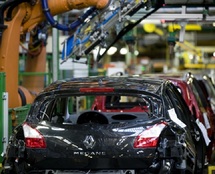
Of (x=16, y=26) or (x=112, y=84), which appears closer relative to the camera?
(x=112, y=84)

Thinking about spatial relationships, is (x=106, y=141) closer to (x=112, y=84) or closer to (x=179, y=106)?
(x=112, y=84)

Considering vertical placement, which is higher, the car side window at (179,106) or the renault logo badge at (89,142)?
the car side window at (179,106)

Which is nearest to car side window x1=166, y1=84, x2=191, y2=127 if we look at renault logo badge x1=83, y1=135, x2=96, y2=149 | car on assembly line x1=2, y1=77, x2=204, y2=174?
car on assembly line x1=2, y1=77, x2=204, y2=174

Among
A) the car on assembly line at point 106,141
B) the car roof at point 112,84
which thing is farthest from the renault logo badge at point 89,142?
the car roof at point 112,84

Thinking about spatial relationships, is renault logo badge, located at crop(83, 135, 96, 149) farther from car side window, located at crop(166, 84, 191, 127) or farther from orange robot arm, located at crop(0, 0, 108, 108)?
orange robot arm, located at crop(0, 0, 108, 108)

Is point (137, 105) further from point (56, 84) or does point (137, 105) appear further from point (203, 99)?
point (56, 84)

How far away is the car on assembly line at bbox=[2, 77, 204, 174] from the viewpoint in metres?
6.18

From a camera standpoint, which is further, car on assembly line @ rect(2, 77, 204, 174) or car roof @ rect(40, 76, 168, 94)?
car roof @ rect(40, 76, 168, 94)

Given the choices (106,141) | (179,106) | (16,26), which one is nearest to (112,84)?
(106,141)

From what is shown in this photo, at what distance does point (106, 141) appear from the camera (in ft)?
20.5

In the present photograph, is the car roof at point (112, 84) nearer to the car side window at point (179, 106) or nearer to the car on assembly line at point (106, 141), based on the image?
the car on assembly line at point (106, 141)

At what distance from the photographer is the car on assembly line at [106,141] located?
618 centimetres

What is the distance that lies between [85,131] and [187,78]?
4657mm

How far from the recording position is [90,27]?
11609 mm
